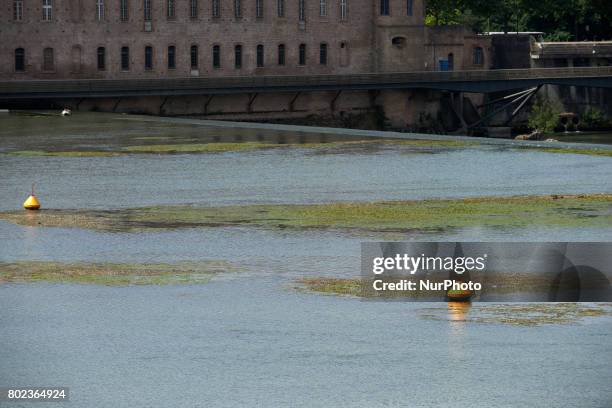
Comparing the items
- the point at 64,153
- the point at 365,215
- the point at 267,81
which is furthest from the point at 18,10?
the point at 365,215

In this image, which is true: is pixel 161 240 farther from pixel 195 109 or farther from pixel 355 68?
pixel 355 68

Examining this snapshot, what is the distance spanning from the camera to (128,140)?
51.2 metres

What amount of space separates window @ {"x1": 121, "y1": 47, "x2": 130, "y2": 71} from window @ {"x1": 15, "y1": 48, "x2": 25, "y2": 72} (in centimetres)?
674

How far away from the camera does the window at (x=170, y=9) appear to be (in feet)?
322

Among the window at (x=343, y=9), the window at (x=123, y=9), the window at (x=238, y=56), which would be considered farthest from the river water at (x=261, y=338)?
the window at (x=343, y=9)

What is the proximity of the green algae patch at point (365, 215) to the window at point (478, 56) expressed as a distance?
7959 cm

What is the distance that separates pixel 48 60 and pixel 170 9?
9.27m

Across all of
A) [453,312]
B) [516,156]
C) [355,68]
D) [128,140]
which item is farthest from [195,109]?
[453,312]

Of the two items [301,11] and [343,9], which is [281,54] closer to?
[301,11]

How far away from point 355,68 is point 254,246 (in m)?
81.1

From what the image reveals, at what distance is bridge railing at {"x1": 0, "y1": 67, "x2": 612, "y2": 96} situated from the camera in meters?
76.4

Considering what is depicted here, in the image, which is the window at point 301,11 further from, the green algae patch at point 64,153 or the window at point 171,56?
the green algae patch at point 64,153

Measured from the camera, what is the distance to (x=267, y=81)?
8975 cm

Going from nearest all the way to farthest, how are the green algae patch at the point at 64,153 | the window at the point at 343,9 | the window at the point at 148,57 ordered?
the green algae patch at the point at 64,153 → the window at the point at 148,57 → the window at the point at 343,9
